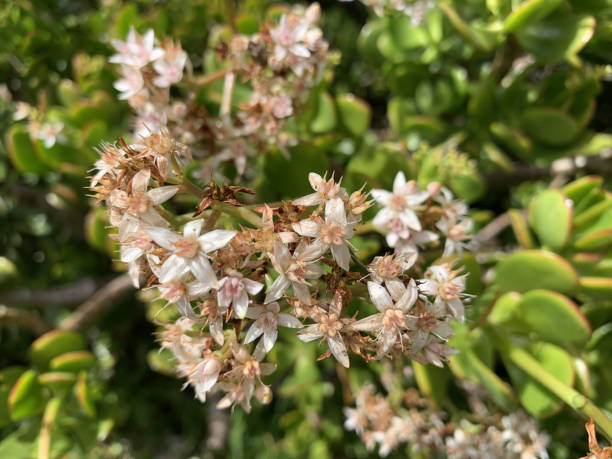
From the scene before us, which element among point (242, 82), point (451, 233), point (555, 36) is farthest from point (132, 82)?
point (555, 36)

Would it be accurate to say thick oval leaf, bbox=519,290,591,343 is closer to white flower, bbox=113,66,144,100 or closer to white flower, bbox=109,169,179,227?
white flower, bbox=109,169,179,227

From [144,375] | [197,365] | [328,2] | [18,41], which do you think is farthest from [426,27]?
[144,375]

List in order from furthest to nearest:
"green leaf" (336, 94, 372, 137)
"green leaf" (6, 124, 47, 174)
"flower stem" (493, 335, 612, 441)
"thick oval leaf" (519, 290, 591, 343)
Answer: "green leaf" (6, 124, 47, 174)
"green leaf" (336, 94, 372, 137)
"thick oval leaf" (519, 290, 591, 343)
"flower stem" (493, 335, 612, 441)

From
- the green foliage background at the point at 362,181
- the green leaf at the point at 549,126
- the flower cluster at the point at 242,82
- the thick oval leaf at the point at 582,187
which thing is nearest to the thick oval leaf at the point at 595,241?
the green foliage background at the point at 362,181

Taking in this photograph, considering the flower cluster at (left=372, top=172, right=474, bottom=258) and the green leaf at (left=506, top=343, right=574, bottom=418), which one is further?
the green leaf at (left=506, top=343, right=574, bottom=418)

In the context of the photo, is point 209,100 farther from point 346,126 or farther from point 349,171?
point 349,171

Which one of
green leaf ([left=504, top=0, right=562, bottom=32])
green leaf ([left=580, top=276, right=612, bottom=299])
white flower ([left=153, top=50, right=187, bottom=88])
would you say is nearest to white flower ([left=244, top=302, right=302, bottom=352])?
white flower ([left=153, top=50, right=187, bottom=88])

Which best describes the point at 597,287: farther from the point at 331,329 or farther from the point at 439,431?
the point at 331,329
